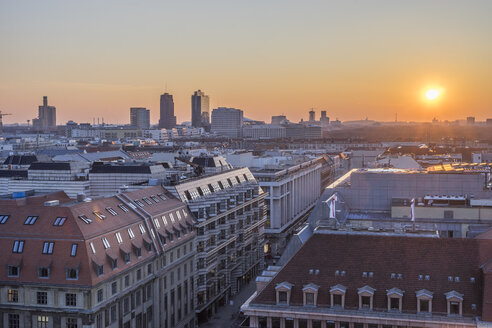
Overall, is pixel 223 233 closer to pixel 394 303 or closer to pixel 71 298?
pixel 71 298

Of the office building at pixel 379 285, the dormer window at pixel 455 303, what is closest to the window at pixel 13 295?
the office building at pixel 379 285

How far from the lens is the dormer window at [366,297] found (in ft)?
205

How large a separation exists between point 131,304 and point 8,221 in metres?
18.0

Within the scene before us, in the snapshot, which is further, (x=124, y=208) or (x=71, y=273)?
(x=124, y=208)

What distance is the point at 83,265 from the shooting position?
68938 millimetres

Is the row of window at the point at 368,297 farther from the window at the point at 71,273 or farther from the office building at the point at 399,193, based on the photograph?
the office building at the point at 399,193

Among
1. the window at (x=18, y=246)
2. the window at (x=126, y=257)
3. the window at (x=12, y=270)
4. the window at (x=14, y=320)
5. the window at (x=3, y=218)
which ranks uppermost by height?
the window at (x=3, y=218)

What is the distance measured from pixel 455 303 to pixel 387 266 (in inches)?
305

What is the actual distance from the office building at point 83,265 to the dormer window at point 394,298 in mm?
31299

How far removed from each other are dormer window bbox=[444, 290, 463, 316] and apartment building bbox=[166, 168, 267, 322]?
46044 mm

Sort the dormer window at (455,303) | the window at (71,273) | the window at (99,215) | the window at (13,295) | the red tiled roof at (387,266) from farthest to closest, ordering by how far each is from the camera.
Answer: the window at (99,215)
the window at (13,295)
the window at (71,273)
the red tiled roof at (387,266)
the dormer window at (455,303)

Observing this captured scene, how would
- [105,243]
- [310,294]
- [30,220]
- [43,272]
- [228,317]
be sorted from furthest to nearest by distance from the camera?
1. [228,317]
2. [30,220]
3. [105,243]
4. [43,272]
5. [310,294]

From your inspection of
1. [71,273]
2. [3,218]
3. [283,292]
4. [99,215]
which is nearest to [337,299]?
[283,292]

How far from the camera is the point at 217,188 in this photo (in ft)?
379
